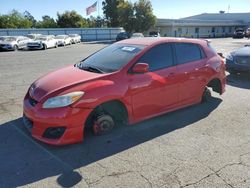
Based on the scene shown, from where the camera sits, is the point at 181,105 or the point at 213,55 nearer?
the point at 181,105

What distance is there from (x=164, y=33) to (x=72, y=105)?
55.2m

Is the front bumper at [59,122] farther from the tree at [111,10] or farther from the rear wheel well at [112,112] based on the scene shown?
the tree at [111,10]

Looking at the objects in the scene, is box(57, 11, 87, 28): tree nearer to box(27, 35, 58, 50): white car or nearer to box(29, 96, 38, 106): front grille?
box(27, 35, 58, 50): white car

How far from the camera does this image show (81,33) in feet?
156

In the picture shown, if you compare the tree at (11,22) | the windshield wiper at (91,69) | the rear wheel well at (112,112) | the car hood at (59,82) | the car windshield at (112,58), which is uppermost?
the tree at (11,22)

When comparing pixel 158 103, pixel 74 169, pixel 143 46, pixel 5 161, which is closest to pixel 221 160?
pixel 158 103

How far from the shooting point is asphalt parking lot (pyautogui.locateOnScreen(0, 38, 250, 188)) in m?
3.49

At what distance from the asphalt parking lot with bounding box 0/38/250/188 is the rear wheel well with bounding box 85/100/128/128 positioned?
0.71ft

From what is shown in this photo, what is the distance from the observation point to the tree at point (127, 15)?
1933 inches

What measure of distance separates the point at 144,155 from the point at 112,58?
6.61 feet

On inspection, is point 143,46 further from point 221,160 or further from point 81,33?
point 81,33

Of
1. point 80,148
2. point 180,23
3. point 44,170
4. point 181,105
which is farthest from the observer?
point 180,23

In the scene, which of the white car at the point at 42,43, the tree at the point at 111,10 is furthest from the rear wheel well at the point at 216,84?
the tree at the point at 111,10

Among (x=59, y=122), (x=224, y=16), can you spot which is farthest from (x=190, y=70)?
(x=224, y=16)
